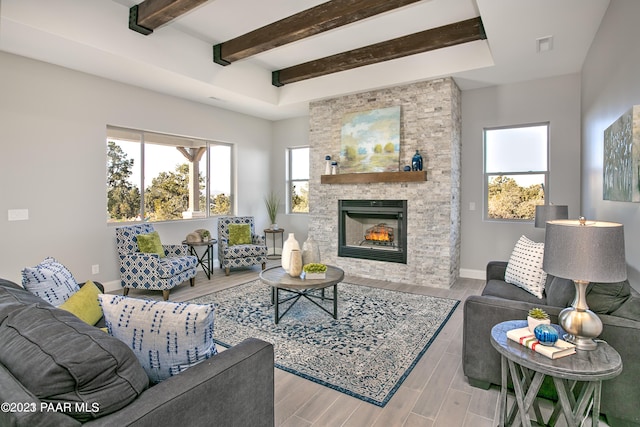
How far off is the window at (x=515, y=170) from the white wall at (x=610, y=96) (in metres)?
0.60

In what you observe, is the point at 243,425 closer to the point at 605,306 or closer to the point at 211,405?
the point at 211,405

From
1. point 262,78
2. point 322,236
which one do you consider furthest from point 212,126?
point 322,236

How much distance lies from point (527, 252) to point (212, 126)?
5245 millimetres

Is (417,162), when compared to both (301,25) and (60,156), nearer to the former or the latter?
(301,25)

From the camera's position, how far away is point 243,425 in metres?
1.38

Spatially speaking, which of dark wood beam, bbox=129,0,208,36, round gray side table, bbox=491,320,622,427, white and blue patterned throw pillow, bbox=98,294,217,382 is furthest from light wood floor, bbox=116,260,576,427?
dark wood beam, bbox=129,0,208,36

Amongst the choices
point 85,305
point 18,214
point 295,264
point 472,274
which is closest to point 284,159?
point 295,264

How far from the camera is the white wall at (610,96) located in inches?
88.9

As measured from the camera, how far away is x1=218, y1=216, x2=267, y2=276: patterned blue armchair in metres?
5.66

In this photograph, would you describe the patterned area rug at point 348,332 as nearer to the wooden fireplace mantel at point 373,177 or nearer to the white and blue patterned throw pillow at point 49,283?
the white and blue patterned throw pillow at point 49,283

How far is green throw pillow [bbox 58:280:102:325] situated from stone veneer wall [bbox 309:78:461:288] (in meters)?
4.06

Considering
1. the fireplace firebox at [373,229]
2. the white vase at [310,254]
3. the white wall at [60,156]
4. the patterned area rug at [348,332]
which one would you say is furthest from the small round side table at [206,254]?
the white vase at [310,254]

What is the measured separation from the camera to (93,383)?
3.38 feet

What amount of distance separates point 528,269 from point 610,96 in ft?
5.23
